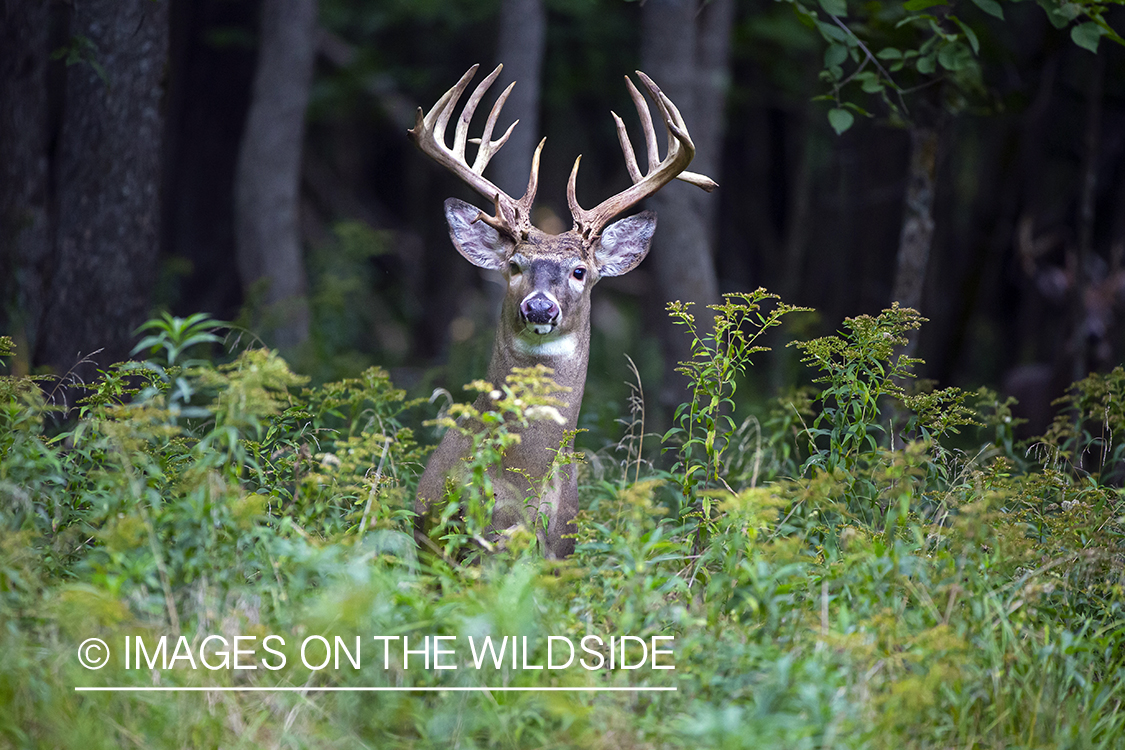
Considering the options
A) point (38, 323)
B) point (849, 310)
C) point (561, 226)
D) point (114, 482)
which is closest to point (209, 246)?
point (561, 226)

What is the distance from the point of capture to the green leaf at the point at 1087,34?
534cm

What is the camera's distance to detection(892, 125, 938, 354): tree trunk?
6547 mm

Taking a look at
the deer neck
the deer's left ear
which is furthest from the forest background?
the deer's left ear

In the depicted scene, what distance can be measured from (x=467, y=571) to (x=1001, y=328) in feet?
41.9

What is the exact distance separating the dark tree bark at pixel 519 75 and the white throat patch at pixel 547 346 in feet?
14.8

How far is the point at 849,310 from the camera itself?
12359 mm

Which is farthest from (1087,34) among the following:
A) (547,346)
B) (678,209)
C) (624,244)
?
(547,346)

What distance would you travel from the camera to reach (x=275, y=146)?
9195 mm

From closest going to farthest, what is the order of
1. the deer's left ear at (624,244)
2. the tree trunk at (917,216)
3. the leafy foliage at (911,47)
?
the deer's left ear at (624,244) → the leafy foliage at (911,47) → the tree trunk at (917,216)

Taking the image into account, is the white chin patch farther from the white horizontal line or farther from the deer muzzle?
the white horizontal line

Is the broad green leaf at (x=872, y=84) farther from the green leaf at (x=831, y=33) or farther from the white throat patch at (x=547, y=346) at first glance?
the white throat patch at (x=547, y=346)

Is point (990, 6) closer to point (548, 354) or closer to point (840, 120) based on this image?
point (840, 120)

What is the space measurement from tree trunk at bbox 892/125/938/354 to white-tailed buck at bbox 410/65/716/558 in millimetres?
2010

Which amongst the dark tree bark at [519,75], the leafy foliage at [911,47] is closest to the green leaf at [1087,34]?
the leafy foliage at [911,47]
